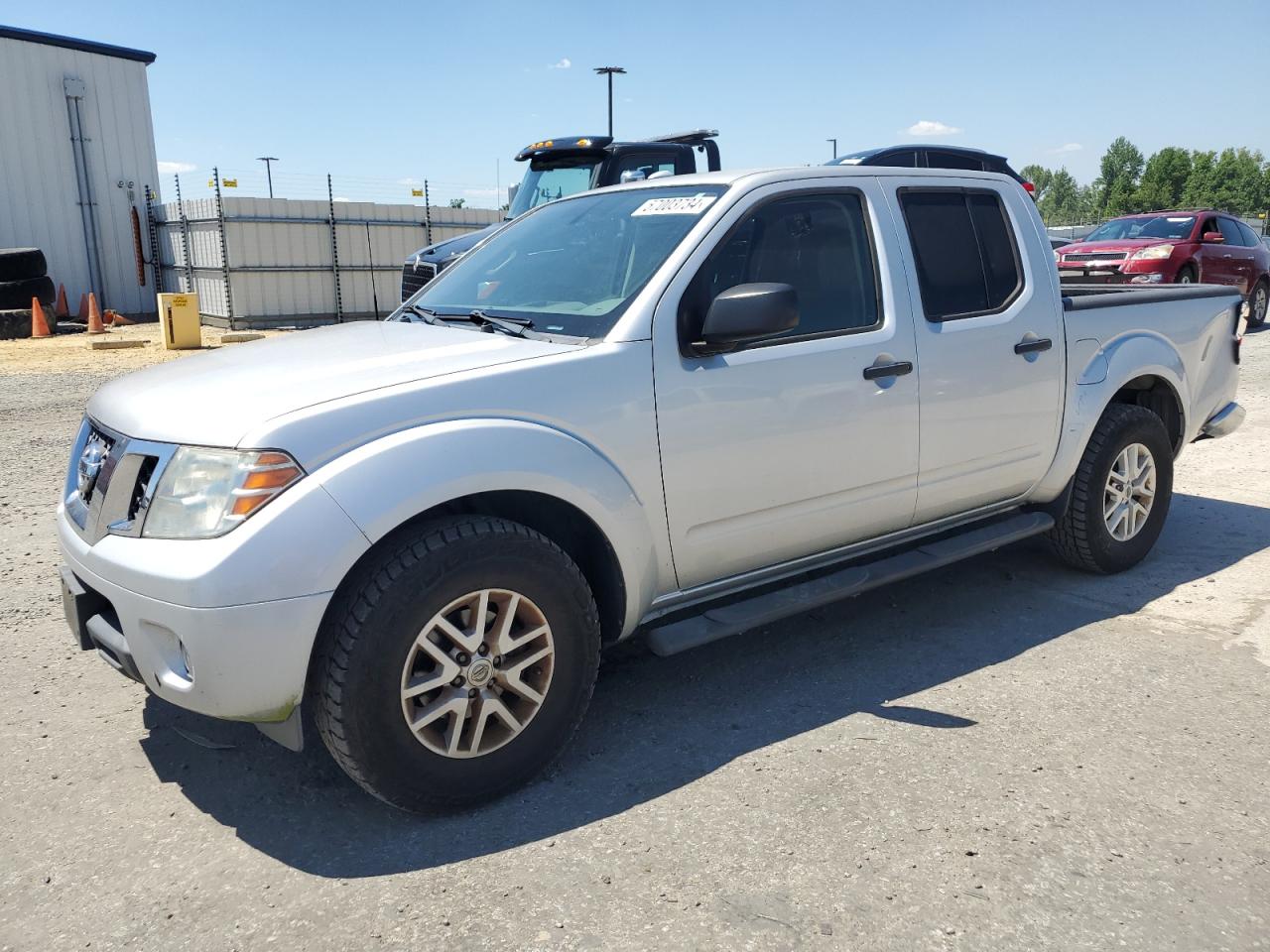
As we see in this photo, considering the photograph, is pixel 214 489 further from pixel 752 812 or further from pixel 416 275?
pixel 416 275

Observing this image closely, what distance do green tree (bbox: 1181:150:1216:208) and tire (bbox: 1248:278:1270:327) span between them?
305 ft

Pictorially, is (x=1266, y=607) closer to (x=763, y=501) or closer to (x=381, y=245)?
(x=763, y=501)

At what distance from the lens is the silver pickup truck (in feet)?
8.47

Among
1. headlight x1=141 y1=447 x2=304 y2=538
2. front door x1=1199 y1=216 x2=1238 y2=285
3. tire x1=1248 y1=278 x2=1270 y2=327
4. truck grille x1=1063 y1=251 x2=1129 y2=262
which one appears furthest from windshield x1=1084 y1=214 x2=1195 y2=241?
headlight x1=141 y1=447 x2=304 y2=538

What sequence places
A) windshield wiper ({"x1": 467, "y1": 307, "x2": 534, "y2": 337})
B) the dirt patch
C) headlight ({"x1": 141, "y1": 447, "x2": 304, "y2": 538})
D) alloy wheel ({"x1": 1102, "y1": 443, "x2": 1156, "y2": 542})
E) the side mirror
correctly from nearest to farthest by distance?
1. headlight ({"x1": 141, "y1": 447, "x2": 304, "y2": 538})
2. the side mirror
3. windshield wiper ({"x1": 467, "y1": 307, "x2": 534, "y2": 337})
4. alloy wheel ({"x1": 1102, "y1": 443, "x2": 1156, "y2": 542})
5. the dirt patch

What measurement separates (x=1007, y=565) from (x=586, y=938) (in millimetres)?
3352

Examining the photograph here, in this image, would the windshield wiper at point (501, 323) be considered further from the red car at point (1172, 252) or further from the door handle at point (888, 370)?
the red car at point (1172, 252)

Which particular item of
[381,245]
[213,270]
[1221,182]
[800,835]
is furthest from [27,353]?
[1221,182]

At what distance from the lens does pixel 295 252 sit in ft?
65.7

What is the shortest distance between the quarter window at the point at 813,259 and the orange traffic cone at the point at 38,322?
17.7 m

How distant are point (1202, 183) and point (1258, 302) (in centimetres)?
9653

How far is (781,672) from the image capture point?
12.5 feet

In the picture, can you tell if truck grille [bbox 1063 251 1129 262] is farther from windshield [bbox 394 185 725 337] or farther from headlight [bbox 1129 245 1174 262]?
windshield [bbox 394 185 725 337]

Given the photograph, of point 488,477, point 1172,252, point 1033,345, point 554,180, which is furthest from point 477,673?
point 1172,252
